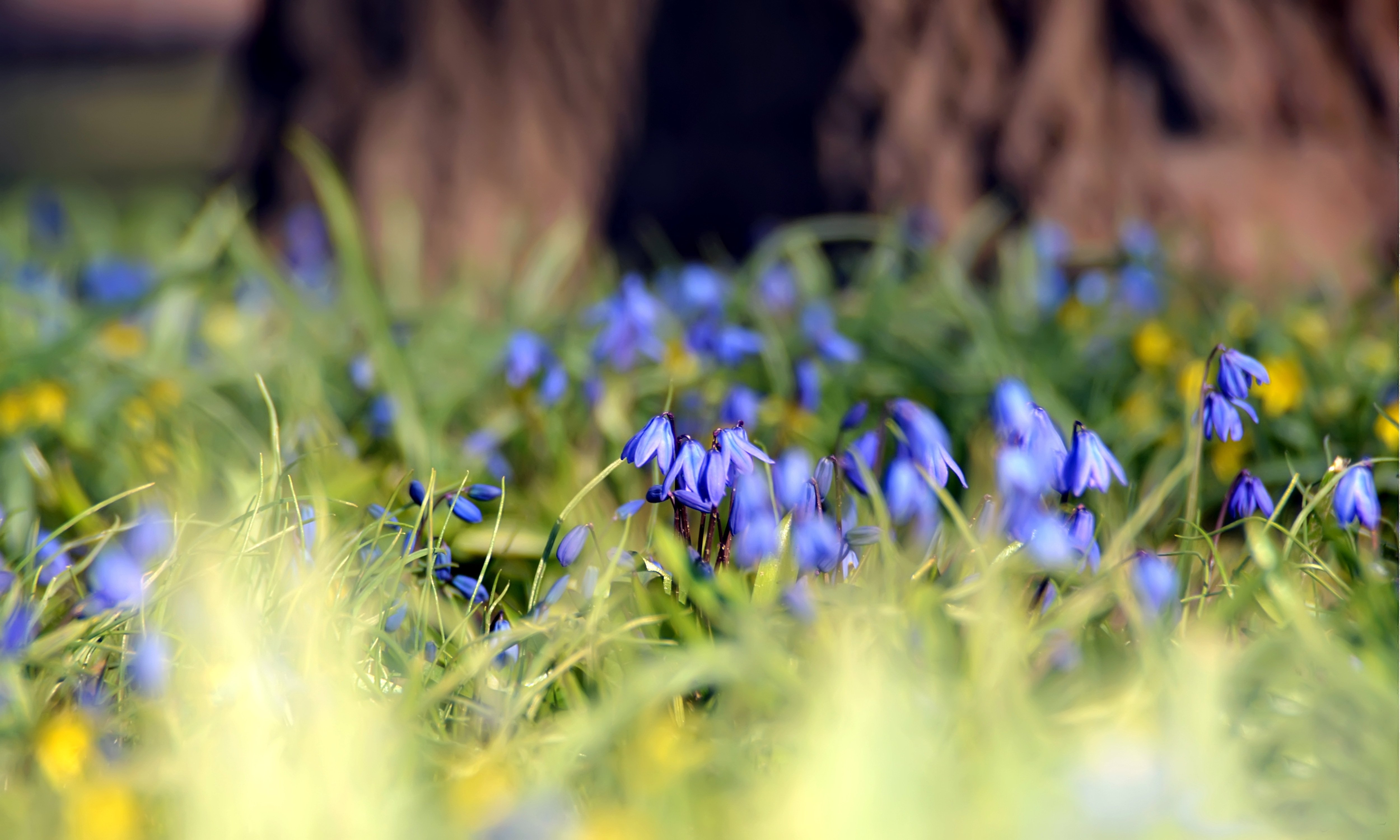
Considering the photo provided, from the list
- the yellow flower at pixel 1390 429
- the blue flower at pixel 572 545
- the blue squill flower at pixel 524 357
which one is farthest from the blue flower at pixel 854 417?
the yellow flower at pixel 1390 429

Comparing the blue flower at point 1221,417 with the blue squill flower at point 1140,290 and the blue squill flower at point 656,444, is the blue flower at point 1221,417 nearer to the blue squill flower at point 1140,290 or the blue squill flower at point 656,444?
the blue squill flower at point 656,444

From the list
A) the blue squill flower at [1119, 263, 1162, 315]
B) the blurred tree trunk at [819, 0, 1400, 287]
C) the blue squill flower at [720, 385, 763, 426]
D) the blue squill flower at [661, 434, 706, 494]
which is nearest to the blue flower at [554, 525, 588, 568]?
the blue squill flower at [661, 434, 706, 494]

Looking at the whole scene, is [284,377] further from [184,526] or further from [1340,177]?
[1340,177]

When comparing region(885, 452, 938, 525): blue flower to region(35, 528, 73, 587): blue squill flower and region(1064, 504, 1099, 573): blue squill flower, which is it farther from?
region(35, 528, 73, 587): blue squill flower

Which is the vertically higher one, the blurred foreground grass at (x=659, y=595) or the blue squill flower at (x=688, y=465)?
the blue squill flower at (x=688, y=465)

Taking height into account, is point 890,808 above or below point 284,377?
above

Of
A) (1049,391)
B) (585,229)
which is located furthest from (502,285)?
(1049,391)

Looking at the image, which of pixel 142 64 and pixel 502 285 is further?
pixel 142 64
